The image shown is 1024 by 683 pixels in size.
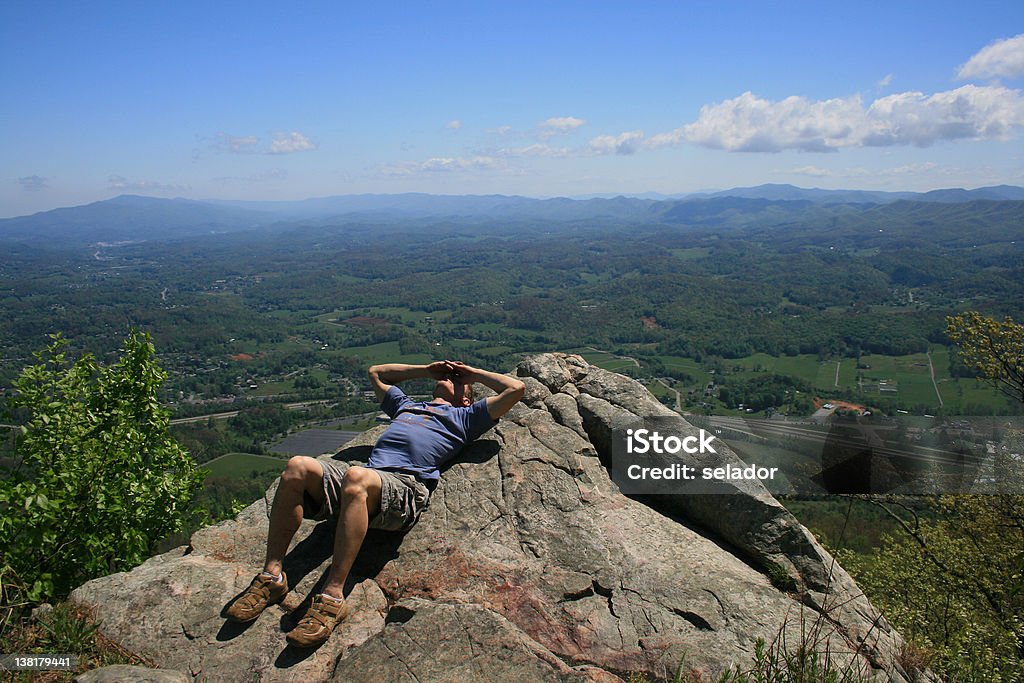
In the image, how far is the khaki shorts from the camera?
18.5 ft

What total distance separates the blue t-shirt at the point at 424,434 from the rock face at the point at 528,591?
0.31 m

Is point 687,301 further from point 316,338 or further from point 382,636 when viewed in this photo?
point 382,636

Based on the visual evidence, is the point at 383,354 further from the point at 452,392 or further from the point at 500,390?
the point at 500,390

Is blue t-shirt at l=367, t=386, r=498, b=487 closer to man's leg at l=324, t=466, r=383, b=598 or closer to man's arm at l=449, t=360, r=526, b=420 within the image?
man's arm at l=449, t=360, r=526, b=420

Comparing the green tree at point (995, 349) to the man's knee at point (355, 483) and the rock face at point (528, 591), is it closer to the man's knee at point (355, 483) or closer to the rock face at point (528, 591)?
the rock face at point (528, 591)

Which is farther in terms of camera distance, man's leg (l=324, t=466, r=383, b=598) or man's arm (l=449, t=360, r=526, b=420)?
man's arm (l=449, t=360, r=526, b=420)

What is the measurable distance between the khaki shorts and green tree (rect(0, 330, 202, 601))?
293 cm

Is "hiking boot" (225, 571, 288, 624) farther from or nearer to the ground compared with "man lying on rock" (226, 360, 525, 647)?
nearer to the ground

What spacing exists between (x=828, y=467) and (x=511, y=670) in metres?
5.77

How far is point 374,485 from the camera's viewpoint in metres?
5.59

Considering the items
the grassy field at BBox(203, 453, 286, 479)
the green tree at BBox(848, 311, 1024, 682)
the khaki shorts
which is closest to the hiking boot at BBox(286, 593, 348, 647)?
the khaki shorts

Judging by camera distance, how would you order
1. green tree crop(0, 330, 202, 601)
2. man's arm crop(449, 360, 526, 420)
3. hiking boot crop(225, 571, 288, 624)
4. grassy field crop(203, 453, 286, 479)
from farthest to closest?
grassy field crop(203, 453, 286, 479) < man's arm crop(449, 360, 526, 420) < green tree crop(0, 330, 202, 601) < hiking boot crop(225, 571, 288, 624)

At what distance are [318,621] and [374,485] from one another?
125 cm

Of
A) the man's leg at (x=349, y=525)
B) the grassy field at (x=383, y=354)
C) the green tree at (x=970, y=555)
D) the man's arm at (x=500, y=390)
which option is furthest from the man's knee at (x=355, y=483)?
the grassy field at (x=383, y=354)
